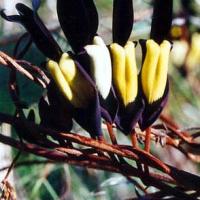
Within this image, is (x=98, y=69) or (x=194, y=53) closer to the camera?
(x=98, y=69)

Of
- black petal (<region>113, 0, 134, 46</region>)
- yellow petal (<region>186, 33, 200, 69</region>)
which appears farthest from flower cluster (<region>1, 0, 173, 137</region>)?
yellow petal (<region>186, 33, 200, 69</region>)

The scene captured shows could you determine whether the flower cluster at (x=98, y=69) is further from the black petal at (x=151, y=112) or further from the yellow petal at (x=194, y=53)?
the yellow petal at (x=194, y=53)

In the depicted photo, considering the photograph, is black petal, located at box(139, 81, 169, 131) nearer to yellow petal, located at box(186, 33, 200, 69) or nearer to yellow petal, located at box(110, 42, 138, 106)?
yellow petal, located at box(110, 42, 138, 106)

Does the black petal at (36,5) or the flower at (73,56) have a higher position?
the black petal at (36,5)

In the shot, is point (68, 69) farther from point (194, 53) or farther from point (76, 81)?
point (194, 53)

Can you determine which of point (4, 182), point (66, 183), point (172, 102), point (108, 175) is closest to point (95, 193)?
point (66, 183)

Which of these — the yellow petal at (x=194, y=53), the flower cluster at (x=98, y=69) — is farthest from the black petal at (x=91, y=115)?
the yellow petal at (x=194, y=53)

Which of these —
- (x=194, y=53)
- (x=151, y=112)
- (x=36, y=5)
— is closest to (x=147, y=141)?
(x=151, y=112)
